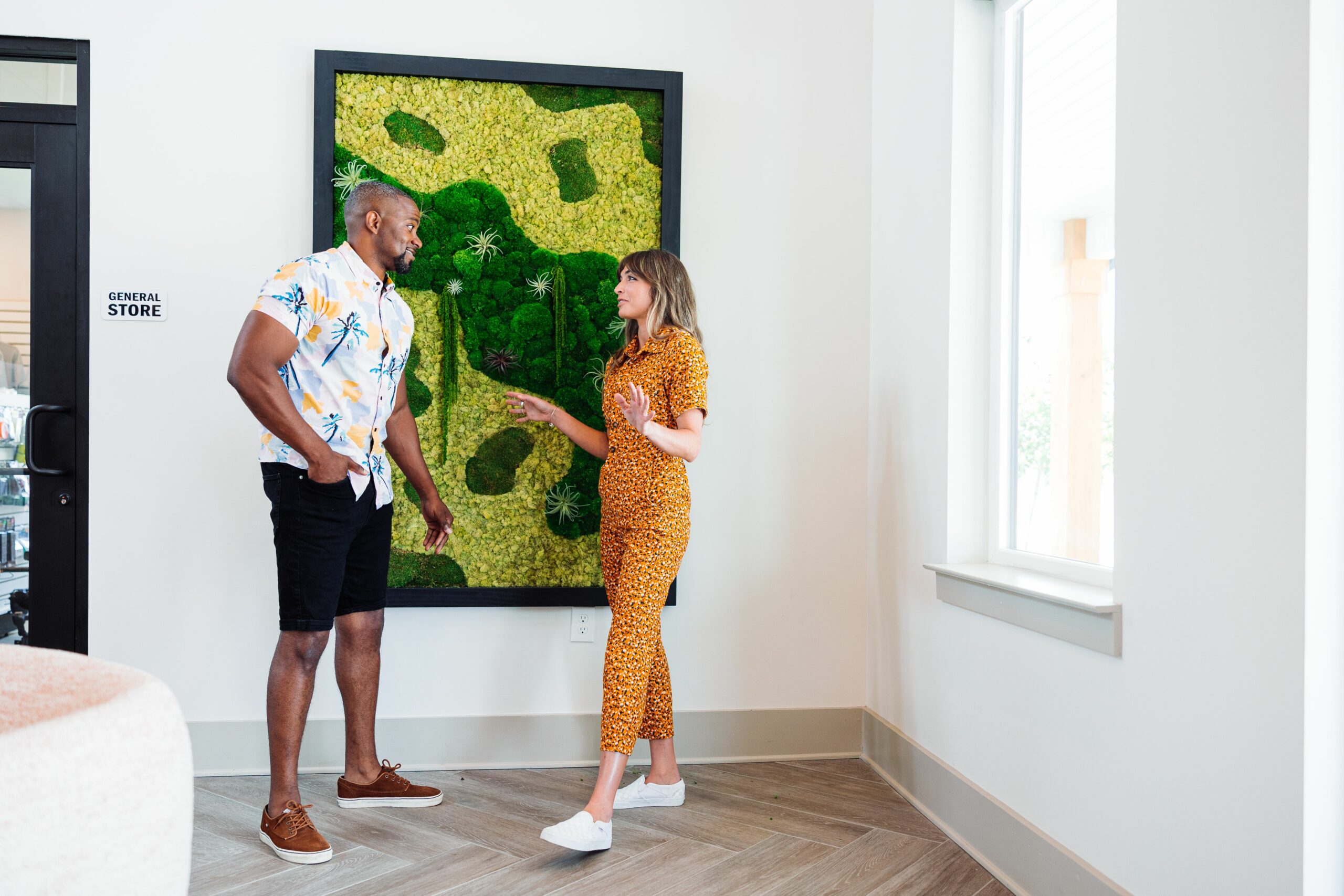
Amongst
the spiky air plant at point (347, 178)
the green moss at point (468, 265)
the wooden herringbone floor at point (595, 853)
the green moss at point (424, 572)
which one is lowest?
the wooden herringbone floor at point (595, 853)

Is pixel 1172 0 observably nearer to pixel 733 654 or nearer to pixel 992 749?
pixel 992 749

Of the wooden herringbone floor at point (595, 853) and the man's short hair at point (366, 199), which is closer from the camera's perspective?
the wooden herringbone floor at point (595, 853)

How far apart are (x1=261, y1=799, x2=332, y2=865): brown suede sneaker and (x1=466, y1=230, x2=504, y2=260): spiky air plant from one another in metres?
1.59

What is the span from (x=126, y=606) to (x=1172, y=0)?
2988mm

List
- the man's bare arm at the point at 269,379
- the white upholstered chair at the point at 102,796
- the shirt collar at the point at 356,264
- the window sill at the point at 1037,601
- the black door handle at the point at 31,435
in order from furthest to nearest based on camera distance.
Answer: the black door handle at the point at 31,435 → the shirt collar at the point at 356,264 → the man's bare arm at the point at 269,379 → the window sill at the point at 1037,601 → the white upholstered chair at the point at 102,796

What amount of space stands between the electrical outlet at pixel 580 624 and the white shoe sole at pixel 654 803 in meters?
0.54

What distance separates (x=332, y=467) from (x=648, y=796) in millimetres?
1209

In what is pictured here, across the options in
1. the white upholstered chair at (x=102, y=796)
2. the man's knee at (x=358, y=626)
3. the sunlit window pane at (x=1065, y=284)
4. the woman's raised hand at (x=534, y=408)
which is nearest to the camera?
the white upholstered chair at (x=102, y=796)

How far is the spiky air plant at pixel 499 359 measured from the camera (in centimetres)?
272

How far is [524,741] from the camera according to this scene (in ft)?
8.96

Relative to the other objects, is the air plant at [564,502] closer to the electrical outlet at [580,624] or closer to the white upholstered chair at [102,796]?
the electrical outlet at [580,624]

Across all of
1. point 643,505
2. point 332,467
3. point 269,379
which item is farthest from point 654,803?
point 269,379

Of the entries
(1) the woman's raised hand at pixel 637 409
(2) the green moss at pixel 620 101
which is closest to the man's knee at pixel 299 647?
(1) the woman's raised hand at pixel 637 409

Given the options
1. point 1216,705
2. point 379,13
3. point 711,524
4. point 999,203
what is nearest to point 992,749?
point 1216,705
